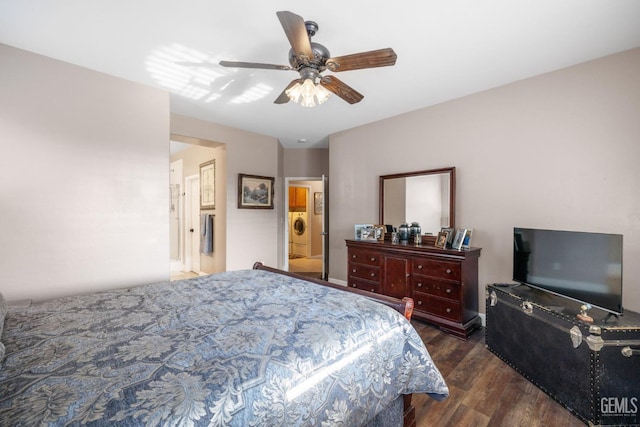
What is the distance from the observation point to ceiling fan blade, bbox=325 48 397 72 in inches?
64.7

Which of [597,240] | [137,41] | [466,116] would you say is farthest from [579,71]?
[137,41]

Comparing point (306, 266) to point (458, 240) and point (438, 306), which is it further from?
point (458, 240)

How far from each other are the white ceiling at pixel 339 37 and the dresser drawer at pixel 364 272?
210 cm

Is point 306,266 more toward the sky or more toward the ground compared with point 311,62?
more toward the ground

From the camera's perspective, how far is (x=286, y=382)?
2.99 ft

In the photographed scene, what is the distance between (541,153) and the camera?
254cm

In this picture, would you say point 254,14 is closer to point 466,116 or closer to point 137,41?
point 137,41

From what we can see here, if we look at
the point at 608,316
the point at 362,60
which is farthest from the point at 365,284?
the point at 362,60

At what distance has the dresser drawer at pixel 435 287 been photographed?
2684 millimetres

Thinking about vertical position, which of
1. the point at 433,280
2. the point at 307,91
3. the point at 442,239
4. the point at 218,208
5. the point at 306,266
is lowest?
the point at 306,266

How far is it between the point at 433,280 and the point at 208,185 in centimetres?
405

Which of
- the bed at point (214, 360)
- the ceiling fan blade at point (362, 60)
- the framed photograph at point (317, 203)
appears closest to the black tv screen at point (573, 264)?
the bed at point (214, 360)

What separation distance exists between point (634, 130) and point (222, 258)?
484 centimetres

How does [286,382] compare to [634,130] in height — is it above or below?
below
